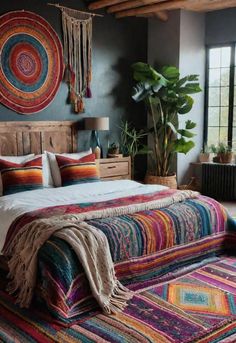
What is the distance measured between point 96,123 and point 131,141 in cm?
104

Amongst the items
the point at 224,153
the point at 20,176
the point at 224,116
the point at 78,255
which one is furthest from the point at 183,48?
the point at 78,255

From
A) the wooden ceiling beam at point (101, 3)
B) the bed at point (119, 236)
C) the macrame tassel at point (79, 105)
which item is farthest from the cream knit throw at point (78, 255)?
the wooden ceiling beam at point (101, 3)

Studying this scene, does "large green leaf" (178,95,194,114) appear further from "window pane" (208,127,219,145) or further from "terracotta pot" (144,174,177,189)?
"terracotta pot" (144,174,177,189)

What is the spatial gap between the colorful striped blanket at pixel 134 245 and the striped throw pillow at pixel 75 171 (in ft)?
3.30

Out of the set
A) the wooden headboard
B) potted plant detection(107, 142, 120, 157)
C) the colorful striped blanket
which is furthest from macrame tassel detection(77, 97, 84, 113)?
the colorful striped blanket

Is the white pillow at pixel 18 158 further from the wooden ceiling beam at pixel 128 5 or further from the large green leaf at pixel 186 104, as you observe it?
the wooden ceiling beam at pixel 128 5

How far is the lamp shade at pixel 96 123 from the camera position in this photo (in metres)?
5.60

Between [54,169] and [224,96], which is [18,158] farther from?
[224,96]

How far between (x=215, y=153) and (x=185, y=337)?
442 centimetres

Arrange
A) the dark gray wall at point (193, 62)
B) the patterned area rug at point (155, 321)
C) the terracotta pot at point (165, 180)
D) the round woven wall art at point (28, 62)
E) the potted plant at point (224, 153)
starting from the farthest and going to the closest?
the potted plant at point (224, 153) < the dark gray wall at point (193, 62) < the terracotta pot at point (165, 180) < the round woven wall art at point (28, 62) < the patterned area rug at point (155, 321)

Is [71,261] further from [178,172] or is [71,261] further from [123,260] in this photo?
[178,172]

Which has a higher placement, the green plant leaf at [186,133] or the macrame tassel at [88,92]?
the macrame tassel at [88,92]

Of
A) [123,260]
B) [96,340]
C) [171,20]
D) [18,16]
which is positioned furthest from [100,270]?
[171,20]

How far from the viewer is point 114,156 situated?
5.99 meters
